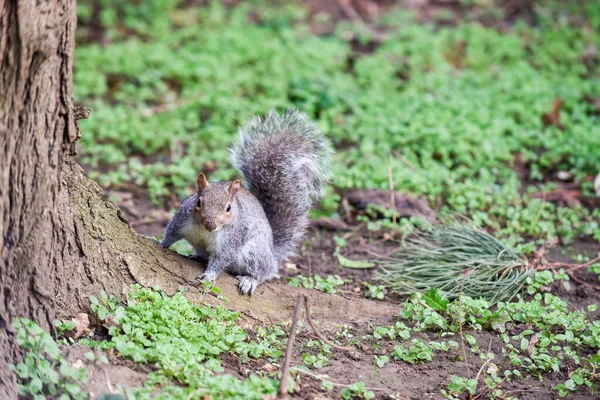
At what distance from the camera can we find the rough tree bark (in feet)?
7.85

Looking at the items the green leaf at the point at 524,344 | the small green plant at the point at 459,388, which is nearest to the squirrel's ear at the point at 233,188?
the small green plant at the point at 459,388

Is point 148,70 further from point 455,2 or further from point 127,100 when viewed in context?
point 455,2

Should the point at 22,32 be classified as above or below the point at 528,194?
above

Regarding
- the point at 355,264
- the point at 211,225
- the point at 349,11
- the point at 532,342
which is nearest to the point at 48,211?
the point at 211,225

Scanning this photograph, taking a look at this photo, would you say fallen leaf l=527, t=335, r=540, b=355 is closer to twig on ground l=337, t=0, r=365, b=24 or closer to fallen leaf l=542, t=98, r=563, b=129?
fallen leaf l=542, t=98, r=563, b=129

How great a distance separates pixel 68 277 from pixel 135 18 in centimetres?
568

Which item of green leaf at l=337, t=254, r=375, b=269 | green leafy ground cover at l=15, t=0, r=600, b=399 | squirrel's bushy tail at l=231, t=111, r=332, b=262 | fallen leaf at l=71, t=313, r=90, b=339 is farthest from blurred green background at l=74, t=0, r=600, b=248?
fallen leaf at l=71, t=313, r=90, b=339

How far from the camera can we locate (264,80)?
21.4 ft

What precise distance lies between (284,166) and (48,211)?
148 centimetres

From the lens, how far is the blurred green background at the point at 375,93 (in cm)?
509

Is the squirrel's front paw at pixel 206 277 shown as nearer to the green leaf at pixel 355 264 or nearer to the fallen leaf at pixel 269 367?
the fallen leaf at pixel 269 367

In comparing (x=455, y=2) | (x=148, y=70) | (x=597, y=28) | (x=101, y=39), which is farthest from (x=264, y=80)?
(x=597, y=28)

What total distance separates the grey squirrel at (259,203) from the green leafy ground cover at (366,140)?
0.32 meters

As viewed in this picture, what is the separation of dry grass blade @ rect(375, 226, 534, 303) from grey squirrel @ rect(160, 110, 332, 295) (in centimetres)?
61
